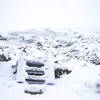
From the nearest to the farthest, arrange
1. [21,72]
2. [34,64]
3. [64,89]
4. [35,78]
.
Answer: [64,89] → [35,78] → [21,72] → [34,64]

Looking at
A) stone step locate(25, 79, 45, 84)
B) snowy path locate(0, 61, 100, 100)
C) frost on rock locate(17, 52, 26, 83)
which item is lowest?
snowy path locate(0, 61, 100, 100)

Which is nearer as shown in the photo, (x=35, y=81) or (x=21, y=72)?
(x=35, y=81)

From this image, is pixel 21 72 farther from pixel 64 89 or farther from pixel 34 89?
pixel 64 89

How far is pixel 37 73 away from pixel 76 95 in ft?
5.89

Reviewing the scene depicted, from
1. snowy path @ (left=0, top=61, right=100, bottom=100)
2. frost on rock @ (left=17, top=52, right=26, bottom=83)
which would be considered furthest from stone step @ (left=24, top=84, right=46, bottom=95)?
frost on rock @ (left=17, top=52, right=26, bottom=83)

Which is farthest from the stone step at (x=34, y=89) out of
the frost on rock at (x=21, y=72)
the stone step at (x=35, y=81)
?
the frost on rock at (x=21, y=72)

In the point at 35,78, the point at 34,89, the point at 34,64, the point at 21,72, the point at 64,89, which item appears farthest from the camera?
the point at 34,64

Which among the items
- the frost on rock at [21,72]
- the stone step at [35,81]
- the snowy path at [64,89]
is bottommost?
the snowy path at [64,89]

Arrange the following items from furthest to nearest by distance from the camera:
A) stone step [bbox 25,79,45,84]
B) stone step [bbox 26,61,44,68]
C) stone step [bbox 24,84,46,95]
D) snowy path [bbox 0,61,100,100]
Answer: stone step [bbox 26,61,44,68] → stone step [bbox 25,79,45,84] → stone step [bbox 24,84,46,95] → snowy path [bbox 0,61,100,100]

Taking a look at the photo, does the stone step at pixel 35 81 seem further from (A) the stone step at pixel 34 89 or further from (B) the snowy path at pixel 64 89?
(A) the stone step at pixel 34 89

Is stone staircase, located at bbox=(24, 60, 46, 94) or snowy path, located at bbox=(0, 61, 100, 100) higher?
stone staircase, located at bbox=(24, 60, 46, 94)

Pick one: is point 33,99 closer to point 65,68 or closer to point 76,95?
point 76,95

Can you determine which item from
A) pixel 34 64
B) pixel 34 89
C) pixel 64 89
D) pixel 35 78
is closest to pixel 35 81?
pixel 35 78

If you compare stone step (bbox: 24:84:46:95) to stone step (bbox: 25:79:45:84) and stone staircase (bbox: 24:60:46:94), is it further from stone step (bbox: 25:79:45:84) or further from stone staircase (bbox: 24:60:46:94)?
stone step (bbox: 25:79:45:84)
